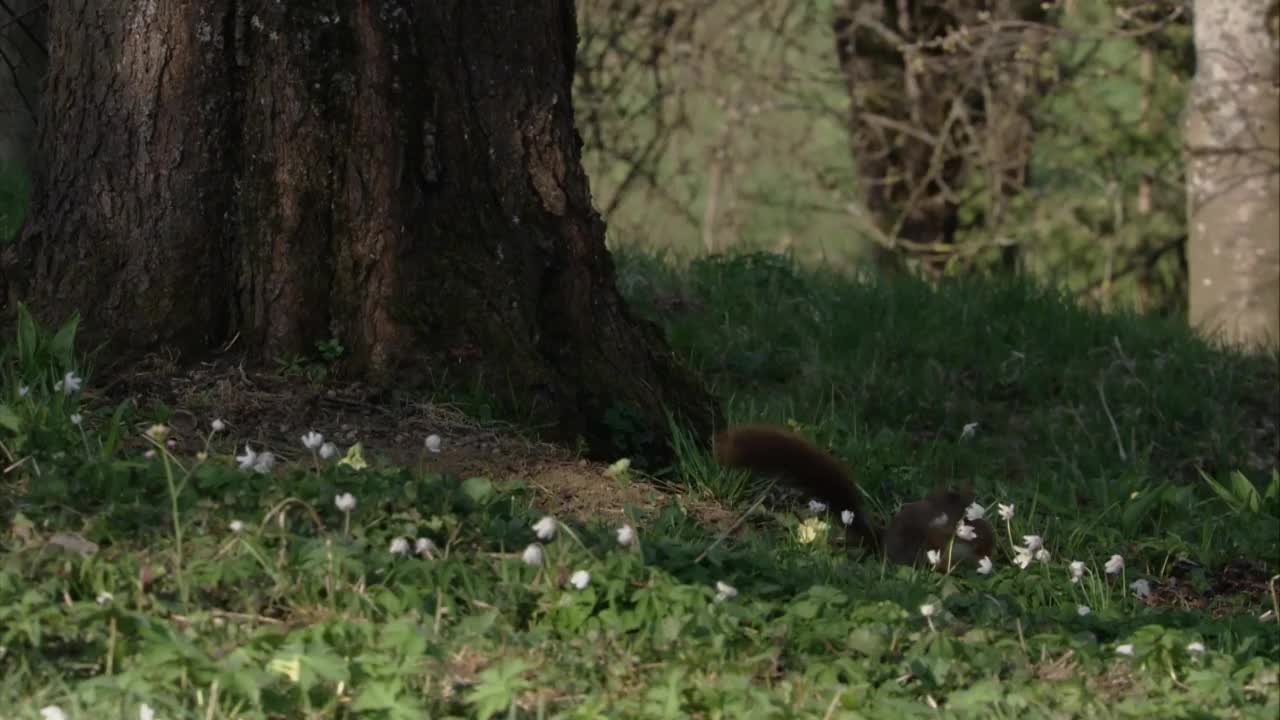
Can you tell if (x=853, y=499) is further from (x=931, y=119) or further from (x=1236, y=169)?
(x=931, y=119)

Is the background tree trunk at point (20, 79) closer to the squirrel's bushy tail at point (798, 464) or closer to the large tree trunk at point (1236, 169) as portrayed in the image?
the squirrel's bushy tail at point (798, 464)

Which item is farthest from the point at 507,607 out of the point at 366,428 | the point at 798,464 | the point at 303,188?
the point at 303,188

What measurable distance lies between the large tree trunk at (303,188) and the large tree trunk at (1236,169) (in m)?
4.72

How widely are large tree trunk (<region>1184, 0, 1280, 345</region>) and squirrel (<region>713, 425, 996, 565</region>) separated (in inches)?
165

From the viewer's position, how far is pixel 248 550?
3.59 metres

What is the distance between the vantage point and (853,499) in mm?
4992

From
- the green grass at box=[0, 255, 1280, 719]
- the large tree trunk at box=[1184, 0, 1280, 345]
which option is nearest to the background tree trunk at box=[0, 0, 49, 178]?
the green grass at box=[0, 255, 1280, 719]

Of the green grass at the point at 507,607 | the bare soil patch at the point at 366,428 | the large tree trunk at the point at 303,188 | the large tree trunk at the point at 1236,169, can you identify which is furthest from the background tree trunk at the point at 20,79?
the large tree trunk at the point at 1236,169

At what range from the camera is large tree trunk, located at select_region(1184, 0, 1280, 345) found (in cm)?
870

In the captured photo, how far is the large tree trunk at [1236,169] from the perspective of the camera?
870cm

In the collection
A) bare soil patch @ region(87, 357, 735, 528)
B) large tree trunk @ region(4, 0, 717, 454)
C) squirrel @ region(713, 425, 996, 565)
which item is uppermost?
large tree trunk @ region(4, 0, 717, 454)

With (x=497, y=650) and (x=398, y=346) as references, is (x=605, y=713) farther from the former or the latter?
(x=398, y=346)

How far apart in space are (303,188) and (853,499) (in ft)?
5.68

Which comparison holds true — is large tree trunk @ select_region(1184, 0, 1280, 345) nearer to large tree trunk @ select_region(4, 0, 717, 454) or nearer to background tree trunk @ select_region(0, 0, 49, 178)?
large tree trunk @ select_region(4, 0, 717, 454)
